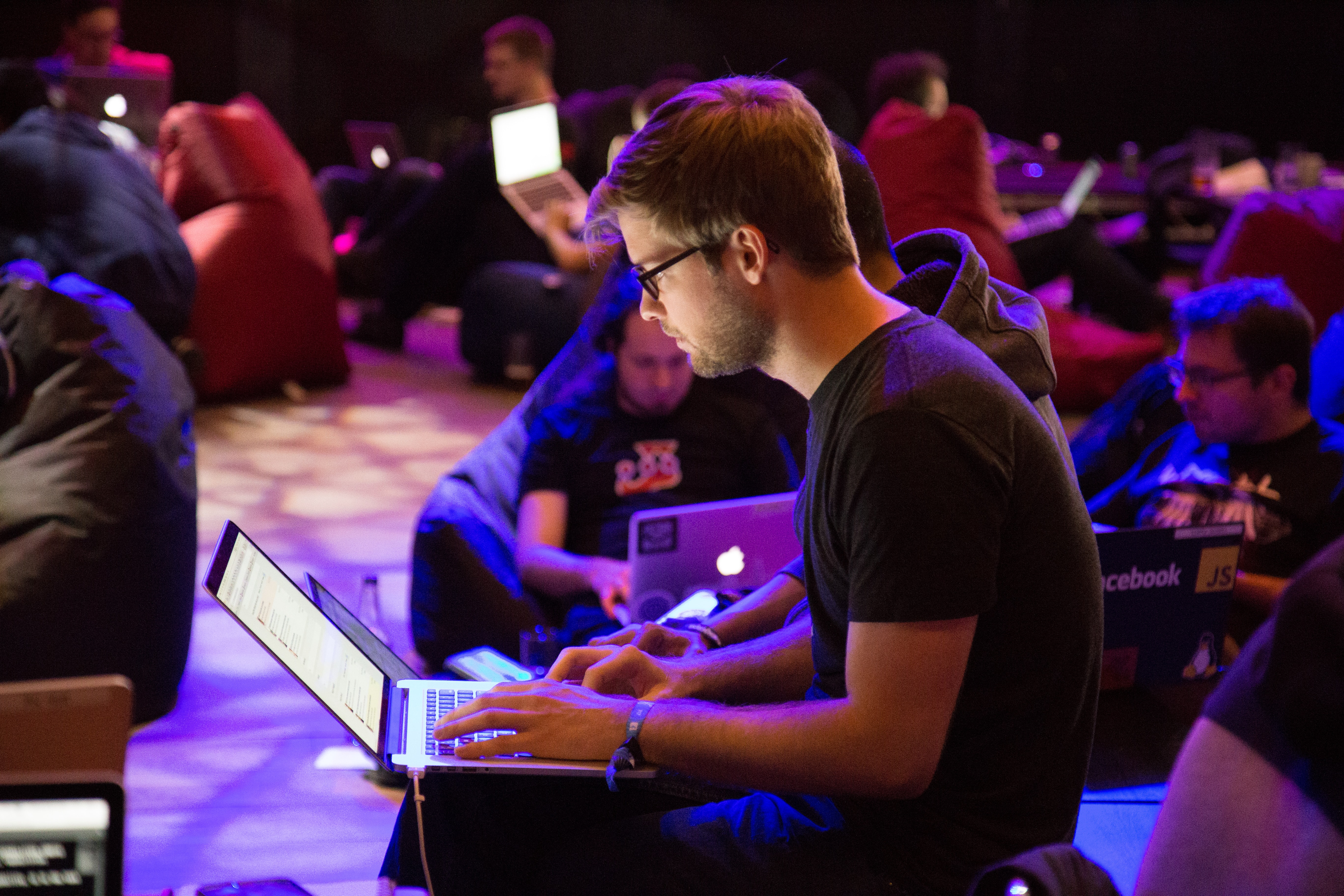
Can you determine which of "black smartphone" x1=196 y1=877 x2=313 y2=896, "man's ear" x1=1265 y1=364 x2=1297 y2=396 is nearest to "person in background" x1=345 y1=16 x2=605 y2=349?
"man's ear" x1=1265 y1=364 x2=1297 y2=396

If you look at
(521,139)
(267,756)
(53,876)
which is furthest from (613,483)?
(521,139)

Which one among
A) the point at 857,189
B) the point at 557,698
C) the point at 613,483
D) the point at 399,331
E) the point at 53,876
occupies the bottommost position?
the point at 399,331

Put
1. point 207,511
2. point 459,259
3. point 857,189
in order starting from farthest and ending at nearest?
point 459,259 < point 207,511 < point 857,189

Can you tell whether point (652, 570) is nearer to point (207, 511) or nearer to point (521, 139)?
point (207, 511)

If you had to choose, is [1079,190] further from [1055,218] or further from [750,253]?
[750,253]

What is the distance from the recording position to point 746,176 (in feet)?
3.91

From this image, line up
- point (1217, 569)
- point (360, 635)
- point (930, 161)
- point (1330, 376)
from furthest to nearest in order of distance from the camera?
point (930, 161), point (1330, 376), point (1217, 569), point (360, 635)

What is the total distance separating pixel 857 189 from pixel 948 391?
0.41 m

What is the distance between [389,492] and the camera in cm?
443

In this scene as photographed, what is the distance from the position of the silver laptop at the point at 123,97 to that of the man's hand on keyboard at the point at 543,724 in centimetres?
454

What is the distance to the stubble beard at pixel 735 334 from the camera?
125 cm

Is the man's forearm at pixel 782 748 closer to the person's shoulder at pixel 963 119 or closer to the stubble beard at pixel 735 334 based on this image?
the stubble beard at pixel 735 334

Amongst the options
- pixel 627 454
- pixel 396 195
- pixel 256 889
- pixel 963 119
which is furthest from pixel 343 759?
pixel 396 195

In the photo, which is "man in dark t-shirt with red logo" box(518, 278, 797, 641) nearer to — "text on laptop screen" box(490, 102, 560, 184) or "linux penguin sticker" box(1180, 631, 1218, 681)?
"linux penguin sticker" box(1180, 631, 1218, 681)
